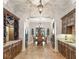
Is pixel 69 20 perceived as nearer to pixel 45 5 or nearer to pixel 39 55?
pixel 39 55

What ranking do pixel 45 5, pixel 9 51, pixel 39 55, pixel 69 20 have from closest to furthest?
pixel 9 51
pixel 69 20
pixel 39 55
pixel 45 5

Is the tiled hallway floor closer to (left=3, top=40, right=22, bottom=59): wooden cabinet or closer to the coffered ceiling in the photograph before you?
(left=3, top=40, right=22, bottom=59): wooden cabinet

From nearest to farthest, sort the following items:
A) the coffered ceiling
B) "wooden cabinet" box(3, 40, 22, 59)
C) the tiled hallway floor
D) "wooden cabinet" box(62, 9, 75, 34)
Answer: "wooden cabinet" box(3, 40, 22, 59)
"wooden cabinet" box(62, 9, 75, 34)
the tiled hallway floor
the coffered ceiling

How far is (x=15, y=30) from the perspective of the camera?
12602 mm

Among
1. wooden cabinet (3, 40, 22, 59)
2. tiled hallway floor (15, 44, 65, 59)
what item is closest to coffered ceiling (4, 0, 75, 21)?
tiled hallway floor (15, 44, 65, 59)

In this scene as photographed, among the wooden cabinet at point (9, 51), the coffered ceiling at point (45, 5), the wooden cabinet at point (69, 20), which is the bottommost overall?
the wooden cabinet at point (9, 51)

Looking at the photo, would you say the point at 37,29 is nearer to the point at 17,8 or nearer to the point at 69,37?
the point at 17,8

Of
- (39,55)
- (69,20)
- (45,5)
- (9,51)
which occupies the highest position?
(45,5)

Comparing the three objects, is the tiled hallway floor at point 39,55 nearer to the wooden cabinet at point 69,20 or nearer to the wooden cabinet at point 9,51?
the wooden cabinet at point 9,51

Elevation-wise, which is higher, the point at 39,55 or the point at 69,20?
the point at 69,20

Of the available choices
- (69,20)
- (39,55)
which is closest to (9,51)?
(39,55)

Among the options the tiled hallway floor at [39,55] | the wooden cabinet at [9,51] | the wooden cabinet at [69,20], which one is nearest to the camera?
the wooden cabinet at [9,51]

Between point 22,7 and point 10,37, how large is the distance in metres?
2.87

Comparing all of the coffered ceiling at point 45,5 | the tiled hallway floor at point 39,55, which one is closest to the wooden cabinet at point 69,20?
the coffered ceiling at point 45,5
